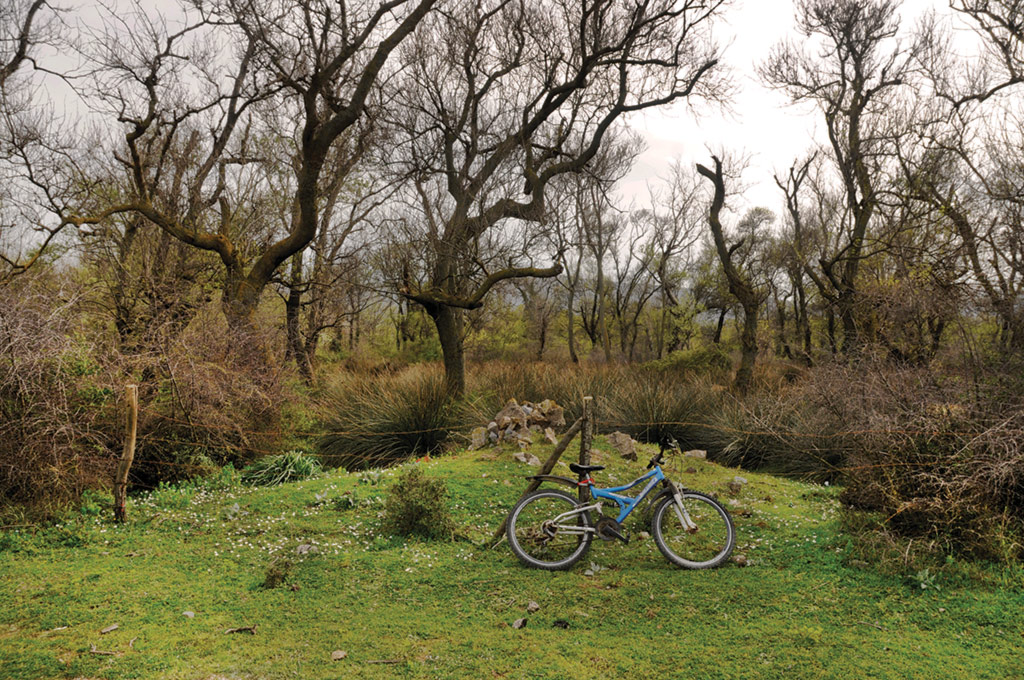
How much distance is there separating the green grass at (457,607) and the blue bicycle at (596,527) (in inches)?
5.2

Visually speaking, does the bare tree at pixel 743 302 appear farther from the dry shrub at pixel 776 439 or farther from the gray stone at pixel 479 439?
the gray stone at pixel 479 439

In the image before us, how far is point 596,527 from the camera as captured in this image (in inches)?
185

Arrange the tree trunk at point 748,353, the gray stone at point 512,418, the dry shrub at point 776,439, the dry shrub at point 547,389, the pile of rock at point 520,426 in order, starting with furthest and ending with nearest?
1. the tree trunk at point 748,353
2. the dry shrub at point 547,389
3. the dry shrub at point 776,439
4. the gray stone at point 512,418
5. the pile of rock at point 520,426

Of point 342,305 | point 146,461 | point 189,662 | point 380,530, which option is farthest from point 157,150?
point 189,662

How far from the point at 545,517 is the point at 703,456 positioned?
340 cm

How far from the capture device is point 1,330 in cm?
567

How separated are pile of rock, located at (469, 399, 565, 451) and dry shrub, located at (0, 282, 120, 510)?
13.3 ft

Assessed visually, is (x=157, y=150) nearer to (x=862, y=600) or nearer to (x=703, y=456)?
(x=703, y=456)

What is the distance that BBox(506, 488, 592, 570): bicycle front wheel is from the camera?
4.66 m

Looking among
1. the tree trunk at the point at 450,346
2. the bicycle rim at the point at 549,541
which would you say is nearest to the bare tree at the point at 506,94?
the tree trunk at the point at 450,346

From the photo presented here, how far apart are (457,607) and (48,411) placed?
14.3 ft

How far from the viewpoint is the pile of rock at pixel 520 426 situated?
757cm

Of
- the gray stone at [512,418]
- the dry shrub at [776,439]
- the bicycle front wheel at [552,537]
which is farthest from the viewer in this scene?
the dry shrub at [776,439]

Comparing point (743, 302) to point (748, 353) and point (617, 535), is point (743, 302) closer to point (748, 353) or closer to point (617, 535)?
point (748, 353)
